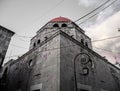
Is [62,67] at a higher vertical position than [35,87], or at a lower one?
higher

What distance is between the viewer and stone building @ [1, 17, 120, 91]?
376 inches

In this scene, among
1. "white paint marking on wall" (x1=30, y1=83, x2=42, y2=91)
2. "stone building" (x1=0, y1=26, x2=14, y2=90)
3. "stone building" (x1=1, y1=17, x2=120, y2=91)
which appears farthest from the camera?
"stone building" (x1=0, y1=26, x2=14, y2=90)

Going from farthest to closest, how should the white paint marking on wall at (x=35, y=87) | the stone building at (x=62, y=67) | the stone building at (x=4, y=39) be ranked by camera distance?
1. the stone building at (x=4, y=39)
2. the white paint marking on wall at (x=35, y=87)
3. the stone building at (x=62, y=67)

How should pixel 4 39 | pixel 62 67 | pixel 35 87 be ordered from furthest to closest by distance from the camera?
pixel 4 39 < pixel 35 87 < pixel 62 67

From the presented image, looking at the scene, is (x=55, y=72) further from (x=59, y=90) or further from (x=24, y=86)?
(x=24, y=86)

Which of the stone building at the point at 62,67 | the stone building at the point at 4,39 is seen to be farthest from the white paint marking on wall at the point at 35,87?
the stone building at the point at 4,39

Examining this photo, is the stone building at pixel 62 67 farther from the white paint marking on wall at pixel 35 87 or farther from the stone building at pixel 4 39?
the stone building at pixel 4 39

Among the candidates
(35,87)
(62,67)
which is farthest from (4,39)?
(62,67)

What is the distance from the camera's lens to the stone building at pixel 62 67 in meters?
9.55

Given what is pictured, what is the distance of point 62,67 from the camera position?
375 inches

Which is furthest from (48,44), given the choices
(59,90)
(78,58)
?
(59,90)

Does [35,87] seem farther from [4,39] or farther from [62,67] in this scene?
[4,39]

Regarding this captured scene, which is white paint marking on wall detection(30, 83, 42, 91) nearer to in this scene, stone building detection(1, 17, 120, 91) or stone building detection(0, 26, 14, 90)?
stone building detection(1, 17, 120, 91)

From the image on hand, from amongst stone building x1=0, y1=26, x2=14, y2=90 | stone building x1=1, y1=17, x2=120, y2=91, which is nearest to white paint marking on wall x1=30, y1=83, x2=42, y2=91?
stone building x1=1, y1=17, x2=120, y2=91
